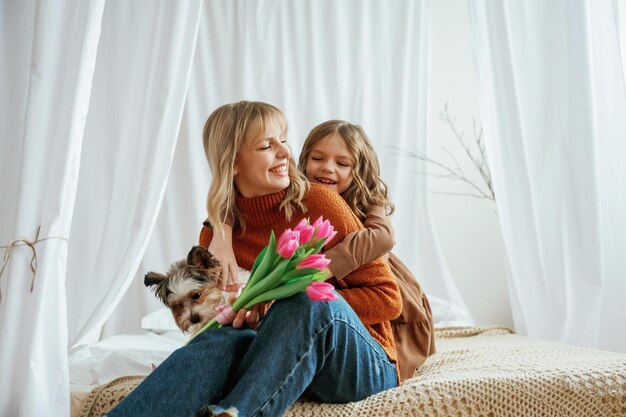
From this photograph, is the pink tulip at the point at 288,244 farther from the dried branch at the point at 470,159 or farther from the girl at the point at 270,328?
the dried branch at the point at 470,159

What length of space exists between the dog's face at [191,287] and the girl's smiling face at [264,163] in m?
0.31

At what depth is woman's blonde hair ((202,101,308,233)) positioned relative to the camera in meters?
1.83

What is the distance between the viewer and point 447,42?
407cm

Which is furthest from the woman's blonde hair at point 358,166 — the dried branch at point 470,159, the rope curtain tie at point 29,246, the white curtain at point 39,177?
the dried branch at point 470,159

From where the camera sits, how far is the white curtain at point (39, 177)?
1.60 meters

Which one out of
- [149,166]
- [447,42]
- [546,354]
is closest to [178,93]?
[149,166]

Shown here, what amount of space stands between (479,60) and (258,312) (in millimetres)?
1675

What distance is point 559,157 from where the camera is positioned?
8.52ft

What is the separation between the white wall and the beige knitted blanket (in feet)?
7.05

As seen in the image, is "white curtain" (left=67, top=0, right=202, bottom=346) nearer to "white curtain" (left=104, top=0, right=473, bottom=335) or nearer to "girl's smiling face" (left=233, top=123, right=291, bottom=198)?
"girl's smiling face" (left=233, top=123, right=291, bottom=198)

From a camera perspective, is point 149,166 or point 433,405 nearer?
point 433,405

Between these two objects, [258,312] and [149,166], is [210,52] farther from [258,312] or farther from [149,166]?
[258,312]

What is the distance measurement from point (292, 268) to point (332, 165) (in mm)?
805

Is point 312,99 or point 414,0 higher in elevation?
point 414,0
